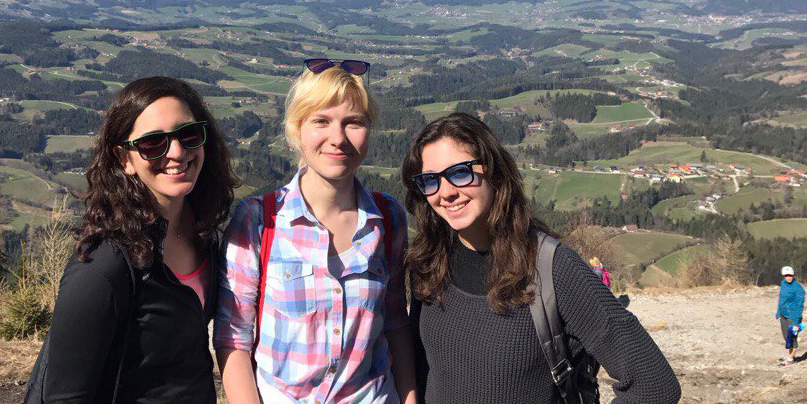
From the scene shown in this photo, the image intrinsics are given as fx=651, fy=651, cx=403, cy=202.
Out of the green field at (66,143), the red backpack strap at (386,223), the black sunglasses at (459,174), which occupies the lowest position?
the green field at (66,143)

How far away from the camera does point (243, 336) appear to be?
227 centimetres

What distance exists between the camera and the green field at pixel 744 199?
142ft

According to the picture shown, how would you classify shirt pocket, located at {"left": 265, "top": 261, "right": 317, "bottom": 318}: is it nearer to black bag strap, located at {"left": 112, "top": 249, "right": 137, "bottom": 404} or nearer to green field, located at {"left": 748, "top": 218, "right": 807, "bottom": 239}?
black bag strap, located at {"left": 112, "top": 249, "right": 137, "bottom": 404}

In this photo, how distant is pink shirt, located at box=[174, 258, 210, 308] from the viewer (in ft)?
7.26

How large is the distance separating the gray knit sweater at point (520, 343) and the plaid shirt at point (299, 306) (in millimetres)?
270

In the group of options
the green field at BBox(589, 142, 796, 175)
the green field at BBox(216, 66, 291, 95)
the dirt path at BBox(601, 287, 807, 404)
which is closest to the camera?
the dirt path at BBox(601, 287, 807, 404)

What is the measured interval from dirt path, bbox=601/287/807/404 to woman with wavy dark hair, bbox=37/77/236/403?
5.18 m

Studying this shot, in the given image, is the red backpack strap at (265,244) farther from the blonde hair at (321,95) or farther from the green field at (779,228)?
the green field at (779,228)

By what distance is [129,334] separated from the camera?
1944 mm

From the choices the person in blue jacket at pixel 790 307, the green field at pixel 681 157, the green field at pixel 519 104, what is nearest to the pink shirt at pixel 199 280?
the person in blue jacket at pixel 790 307

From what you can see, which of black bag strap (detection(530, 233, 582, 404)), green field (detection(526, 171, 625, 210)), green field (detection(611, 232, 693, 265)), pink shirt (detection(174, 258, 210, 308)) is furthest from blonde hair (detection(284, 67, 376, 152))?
green field (detection(526, 171, 625, 210))

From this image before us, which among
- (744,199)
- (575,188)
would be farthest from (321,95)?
(575,188)

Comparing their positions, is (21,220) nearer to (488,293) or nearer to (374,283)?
(374,283)

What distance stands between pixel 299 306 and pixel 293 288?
66 millimetres
